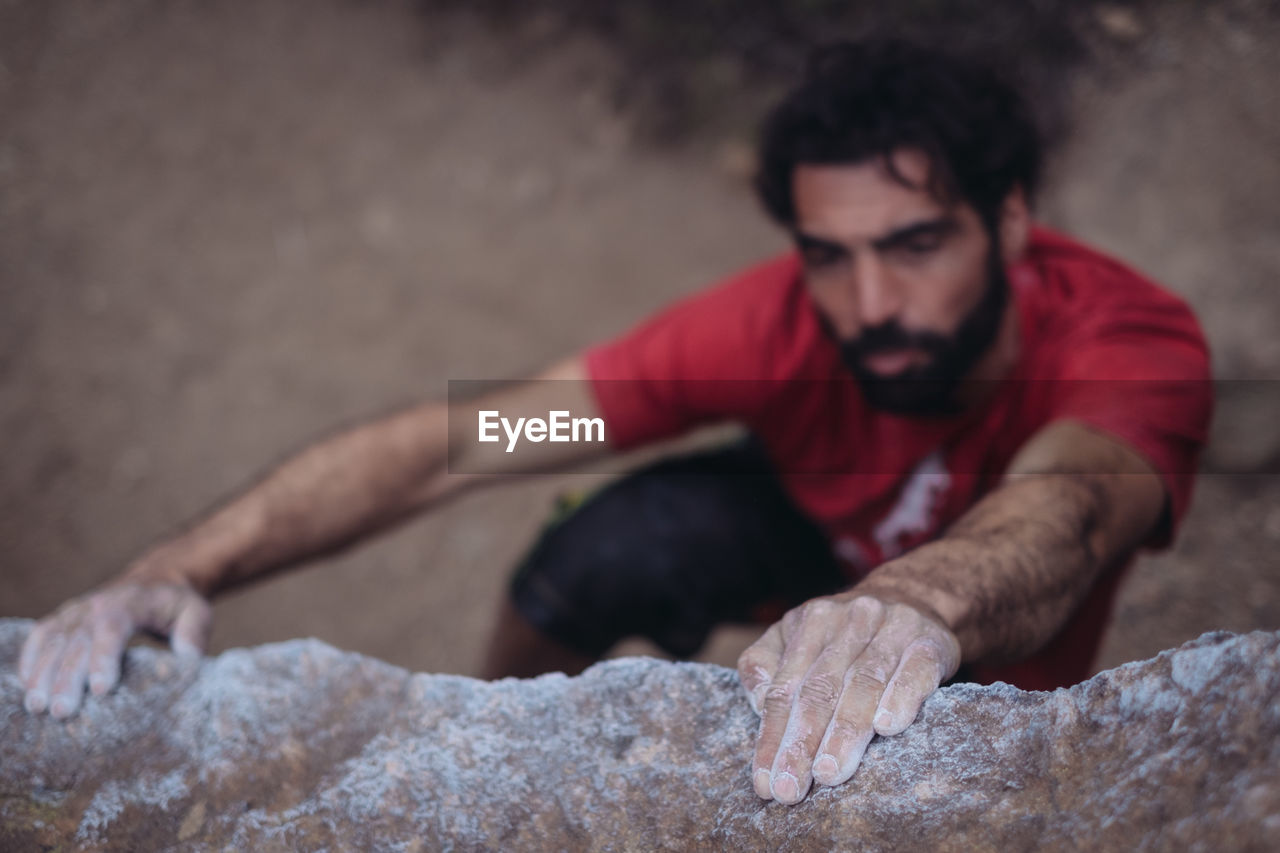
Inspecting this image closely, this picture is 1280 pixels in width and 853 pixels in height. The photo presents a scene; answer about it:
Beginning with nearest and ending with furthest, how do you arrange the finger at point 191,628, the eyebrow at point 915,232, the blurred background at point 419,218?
the finger at point 191,628
the eyebrow at point 915,232
the blurred background at point 419,218

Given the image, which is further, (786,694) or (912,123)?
(912,123)

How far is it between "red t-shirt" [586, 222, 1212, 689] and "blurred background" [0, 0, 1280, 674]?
1.07 metres

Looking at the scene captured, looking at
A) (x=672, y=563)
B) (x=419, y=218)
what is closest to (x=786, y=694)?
(x=672, y=563)

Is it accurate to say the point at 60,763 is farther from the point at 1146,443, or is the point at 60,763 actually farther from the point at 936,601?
the point at 1146,443

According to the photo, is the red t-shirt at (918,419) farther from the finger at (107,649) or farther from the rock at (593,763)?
the finger at (107,649)

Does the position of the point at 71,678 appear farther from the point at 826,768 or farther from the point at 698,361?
the point at 698,361

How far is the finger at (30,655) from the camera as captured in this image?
1163 millimetres

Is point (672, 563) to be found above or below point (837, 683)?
below

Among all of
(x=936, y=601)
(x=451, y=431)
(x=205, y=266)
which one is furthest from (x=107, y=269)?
(x=936, y=601)

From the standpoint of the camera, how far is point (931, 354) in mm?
1647

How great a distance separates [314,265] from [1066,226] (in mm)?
2917

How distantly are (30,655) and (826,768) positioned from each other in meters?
1.05

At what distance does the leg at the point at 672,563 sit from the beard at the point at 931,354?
0.43 meters

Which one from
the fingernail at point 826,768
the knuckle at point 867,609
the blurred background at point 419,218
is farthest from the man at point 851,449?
the blurred background at point 419,218
